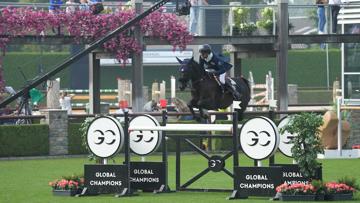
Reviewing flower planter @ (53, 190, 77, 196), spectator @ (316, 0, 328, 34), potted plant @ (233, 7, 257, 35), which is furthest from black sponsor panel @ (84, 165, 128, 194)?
spectator @ (316, 0, 328, 34)

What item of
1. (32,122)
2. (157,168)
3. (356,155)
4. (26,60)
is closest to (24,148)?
(32,122)

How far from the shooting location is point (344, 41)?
37750mm

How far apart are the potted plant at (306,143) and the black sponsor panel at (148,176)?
2.99 metres

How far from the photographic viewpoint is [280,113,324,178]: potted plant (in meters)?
19.6

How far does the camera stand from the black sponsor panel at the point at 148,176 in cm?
2164

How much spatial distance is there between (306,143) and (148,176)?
352cm

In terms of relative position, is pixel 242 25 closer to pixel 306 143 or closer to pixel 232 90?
pixel 232 90

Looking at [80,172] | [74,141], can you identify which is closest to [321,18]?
[74,141]

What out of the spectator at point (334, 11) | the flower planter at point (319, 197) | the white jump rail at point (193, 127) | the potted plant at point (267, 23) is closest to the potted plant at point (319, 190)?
the flower planter at point (319, 197)

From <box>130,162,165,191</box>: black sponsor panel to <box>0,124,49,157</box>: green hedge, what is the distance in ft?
38.2

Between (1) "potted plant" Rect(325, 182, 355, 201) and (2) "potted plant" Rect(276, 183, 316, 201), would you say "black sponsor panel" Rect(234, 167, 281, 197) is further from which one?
(1) "potted plant" Rect(325, 182, 355, 201)

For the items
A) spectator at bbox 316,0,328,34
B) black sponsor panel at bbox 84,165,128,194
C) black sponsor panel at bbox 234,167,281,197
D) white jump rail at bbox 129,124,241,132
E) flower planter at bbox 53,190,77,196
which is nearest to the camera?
white jump rail at bbox 129,124,241,132

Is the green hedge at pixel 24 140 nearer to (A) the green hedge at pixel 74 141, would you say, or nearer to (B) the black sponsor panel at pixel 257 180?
(A) the green hedge at pixel 74 141

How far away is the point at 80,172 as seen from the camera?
2720cm
